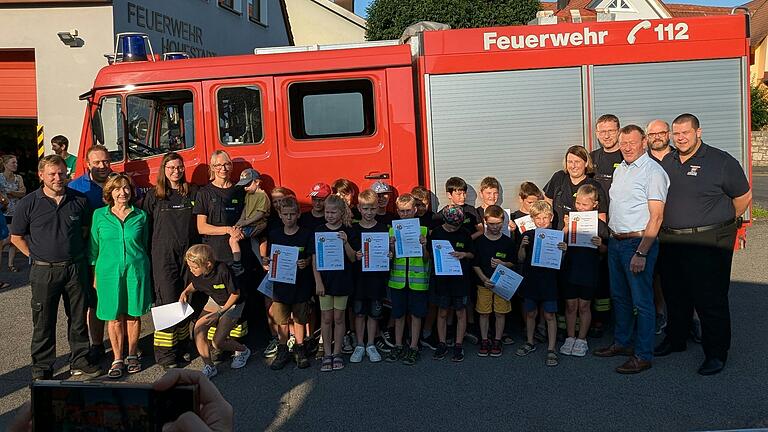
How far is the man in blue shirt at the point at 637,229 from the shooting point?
512 centimetres

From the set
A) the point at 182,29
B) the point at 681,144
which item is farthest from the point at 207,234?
the point at 182,29

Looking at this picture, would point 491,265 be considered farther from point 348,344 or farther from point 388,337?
point 348,344

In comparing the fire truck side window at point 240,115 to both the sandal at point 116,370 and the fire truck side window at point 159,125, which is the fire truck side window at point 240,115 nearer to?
the fire truck side window at point 159,125

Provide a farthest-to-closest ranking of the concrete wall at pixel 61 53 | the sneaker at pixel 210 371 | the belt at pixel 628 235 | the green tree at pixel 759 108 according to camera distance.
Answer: the green tree at pixel 759 108 → the concrete wall at pixel 61 53 → the sneaker at pixel 210 371 → the belt at pixel 628 235

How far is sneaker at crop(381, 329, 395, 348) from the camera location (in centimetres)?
600

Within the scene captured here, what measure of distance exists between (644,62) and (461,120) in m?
1.80

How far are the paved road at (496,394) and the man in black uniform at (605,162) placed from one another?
394 millimetres

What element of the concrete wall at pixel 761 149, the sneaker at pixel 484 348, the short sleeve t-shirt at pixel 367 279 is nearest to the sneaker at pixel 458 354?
the sneaker at pixel 484 348

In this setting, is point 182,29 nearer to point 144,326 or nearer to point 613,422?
point 144,326

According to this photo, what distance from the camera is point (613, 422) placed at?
4.46 m

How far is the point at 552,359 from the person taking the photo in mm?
5578

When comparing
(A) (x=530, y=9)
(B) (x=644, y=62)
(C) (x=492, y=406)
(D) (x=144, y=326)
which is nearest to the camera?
(C) (x=492, y=406)

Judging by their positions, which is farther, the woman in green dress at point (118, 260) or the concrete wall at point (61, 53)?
the concrete wall at point (61, 53)

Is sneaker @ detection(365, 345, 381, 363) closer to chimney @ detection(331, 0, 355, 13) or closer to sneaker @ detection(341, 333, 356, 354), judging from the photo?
sneaker @ detection(341, 333, 356, 354)
